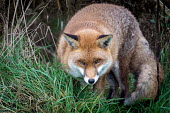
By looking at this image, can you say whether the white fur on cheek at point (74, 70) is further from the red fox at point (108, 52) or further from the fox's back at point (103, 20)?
the fox's back at point (103, 20)

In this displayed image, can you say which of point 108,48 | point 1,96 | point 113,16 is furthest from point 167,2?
point 1,96

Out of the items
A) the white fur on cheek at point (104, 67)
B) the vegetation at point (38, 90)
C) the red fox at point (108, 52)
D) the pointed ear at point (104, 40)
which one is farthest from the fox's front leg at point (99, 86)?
the pointed ear at point (104, 40)

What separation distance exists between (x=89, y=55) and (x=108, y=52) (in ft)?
1.26

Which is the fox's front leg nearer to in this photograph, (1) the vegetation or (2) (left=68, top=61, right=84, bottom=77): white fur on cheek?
(1) the vegetation

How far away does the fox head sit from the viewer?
3500 millimetres

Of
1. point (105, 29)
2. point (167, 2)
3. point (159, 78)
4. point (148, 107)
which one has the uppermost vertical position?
point (167, 2)

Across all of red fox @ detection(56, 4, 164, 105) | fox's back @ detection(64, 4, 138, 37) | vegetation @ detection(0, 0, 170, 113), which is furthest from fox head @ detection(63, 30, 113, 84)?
fox's back @ detection(64, 4, 138, 37)

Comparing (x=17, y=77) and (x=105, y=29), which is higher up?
(x=105, y=29)

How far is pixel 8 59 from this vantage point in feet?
12.4

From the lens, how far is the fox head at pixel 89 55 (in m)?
3.50

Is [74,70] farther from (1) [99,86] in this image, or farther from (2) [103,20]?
(2) [103,20]

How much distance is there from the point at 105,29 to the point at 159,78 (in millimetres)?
1241

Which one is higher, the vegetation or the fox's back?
the fox's back

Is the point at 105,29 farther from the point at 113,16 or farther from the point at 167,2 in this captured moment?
the point at 167,2
